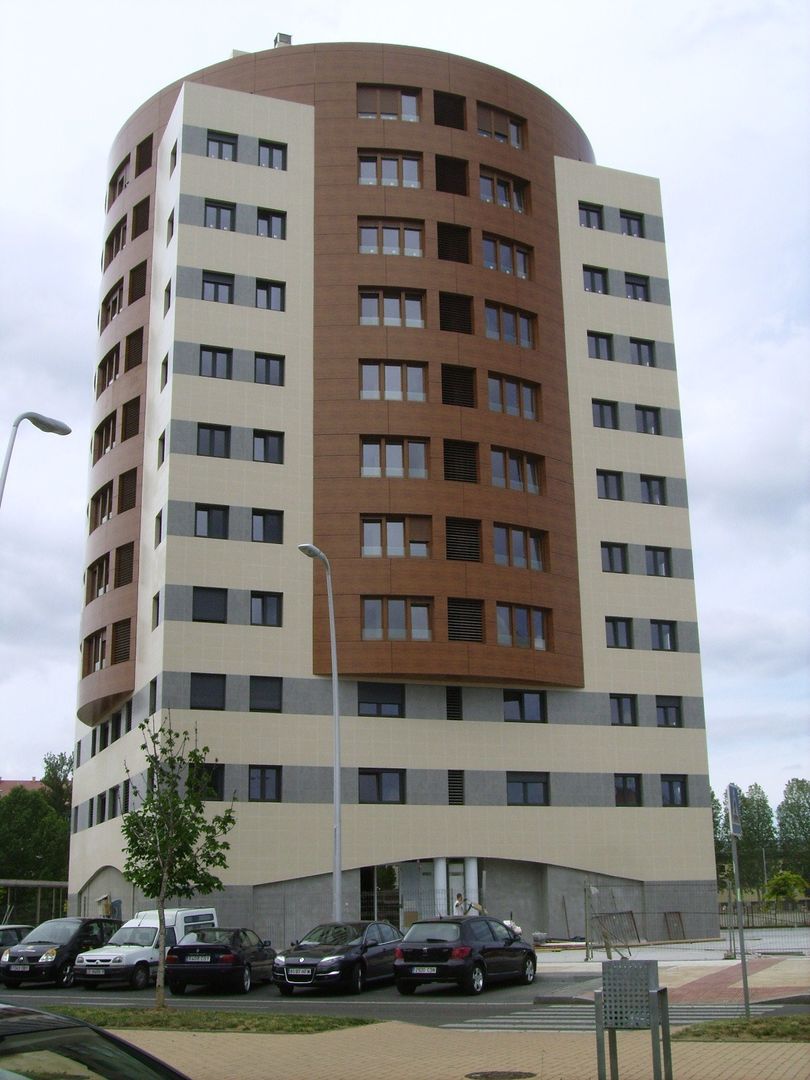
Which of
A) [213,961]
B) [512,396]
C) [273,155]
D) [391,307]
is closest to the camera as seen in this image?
[213,961]

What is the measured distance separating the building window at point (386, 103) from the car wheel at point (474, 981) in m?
37.9

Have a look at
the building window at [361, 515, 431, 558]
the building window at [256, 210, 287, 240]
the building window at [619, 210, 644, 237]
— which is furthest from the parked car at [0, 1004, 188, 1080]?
the building window at [619, 210, 644, 237]

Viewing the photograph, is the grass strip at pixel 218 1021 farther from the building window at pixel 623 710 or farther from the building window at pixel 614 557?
the building window at pixel 614 557

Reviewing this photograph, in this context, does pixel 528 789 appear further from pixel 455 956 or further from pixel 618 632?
pixel 455 956

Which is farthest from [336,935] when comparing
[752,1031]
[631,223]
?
[631,223]

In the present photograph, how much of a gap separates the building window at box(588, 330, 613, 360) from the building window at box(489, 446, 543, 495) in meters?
6.85

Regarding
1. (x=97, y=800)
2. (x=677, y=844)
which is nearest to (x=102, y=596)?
(x=97, y=800)

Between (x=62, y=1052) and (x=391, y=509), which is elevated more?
(x=391, y=509)

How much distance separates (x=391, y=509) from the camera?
150 feet

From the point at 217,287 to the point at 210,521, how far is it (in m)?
9.87

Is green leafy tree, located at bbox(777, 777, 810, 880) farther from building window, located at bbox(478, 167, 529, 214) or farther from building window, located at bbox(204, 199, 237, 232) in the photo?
building window, located at bbox(204, 199, 237, 232)

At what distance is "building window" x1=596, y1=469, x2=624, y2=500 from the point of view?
51.2 m

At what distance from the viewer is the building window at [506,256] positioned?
5081 centimetres

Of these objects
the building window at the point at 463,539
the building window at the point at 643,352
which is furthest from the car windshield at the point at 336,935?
the building window at the point at 643,352
